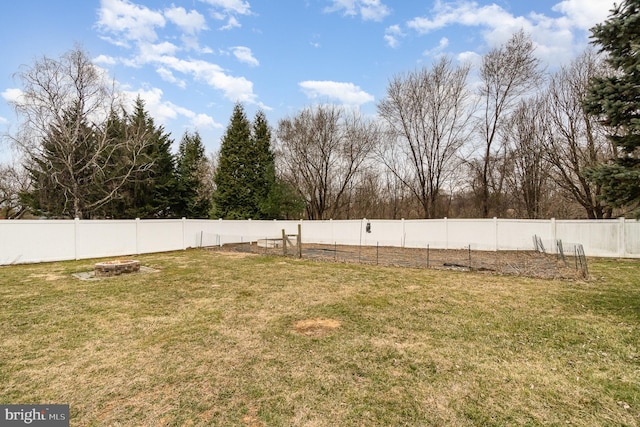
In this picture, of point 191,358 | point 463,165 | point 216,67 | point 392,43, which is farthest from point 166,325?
point 463,165

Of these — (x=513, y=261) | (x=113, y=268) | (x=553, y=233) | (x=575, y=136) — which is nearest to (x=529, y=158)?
(x=575, y=136)

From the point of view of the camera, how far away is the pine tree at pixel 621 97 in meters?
4.00

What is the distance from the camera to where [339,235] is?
17.2 meters

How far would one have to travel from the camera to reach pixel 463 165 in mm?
19141

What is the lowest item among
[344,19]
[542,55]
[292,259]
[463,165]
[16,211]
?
[292,259]

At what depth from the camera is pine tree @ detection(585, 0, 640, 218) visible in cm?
400

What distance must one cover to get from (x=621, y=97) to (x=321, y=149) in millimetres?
19917

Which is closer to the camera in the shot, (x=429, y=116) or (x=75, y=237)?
(x=75, y=237)

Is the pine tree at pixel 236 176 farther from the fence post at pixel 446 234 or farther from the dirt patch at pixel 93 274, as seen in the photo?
the fence post at pixel 446 234

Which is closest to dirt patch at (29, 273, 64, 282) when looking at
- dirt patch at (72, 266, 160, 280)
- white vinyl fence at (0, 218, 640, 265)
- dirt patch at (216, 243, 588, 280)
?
dirt patch at (72, 266, 160, 280)

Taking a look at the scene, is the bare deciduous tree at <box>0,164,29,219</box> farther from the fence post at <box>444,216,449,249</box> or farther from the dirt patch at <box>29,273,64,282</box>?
the fence post at <box>444,216,449,249</box>

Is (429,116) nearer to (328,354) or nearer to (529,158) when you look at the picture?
(529,158)

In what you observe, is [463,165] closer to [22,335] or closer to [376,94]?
[376,94]

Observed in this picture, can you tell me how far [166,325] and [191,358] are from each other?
1338mm
